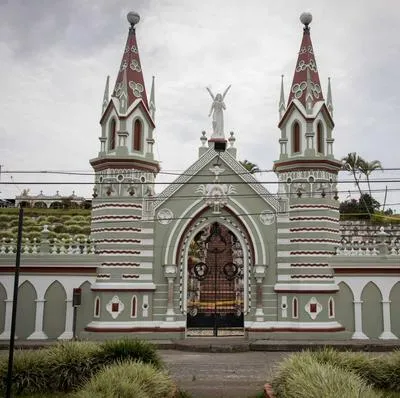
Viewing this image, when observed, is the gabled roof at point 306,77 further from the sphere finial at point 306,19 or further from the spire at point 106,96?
the spire at point 106,96

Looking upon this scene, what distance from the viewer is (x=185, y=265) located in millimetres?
20641

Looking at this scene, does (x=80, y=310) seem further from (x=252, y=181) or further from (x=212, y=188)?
(x=252, y=181)

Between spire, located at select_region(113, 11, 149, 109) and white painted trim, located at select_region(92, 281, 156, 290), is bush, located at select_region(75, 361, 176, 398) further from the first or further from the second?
spire, located at select_region(113, 11, 149, 109)

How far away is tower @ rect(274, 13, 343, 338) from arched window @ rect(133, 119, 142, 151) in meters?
5.74

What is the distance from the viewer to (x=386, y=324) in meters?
20.4

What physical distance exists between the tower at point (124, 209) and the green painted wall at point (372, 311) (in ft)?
27.4

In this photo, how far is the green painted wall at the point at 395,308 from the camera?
20.4 meters

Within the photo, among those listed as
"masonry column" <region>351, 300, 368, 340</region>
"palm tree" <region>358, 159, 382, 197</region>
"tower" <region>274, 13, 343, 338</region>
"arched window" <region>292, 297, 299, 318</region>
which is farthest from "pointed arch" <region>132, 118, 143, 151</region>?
"palm tree" <region>358, 159, 382, 197</region>

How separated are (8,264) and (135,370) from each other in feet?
38.4

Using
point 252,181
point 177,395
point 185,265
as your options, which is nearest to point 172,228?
point 185,265

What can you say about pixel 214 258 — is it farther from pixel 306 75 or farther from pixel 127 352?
pixel 127 352

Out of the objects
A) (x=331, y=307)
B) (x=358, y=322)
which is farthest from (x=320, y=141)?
(x=358, y=322)

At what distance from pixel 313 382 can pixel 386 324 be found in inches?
495

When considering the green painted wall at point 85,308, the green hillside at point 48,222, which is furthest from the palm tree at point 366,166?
the green painted wall at point 85,308
